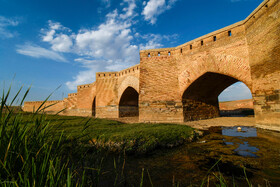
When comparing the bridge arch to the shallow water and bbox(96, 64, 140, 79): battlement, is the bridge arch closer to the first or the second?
bbox(96, 64, 140, 79): battlement

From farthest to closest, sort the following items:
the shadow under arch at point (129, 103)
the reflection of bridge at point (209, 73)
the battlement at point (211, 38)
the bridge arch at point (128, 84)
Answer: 1. the shadow under arch at point (129, 103)
2. the bridge arch at point (128, 84)
3. the battlement at point (211, 38)
4. the reflection of bridge at point (209, 73)

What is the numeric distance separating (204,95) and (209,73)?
2.76 metres

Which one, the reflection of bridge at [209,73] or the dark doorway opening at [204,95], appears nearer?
the reflection of bridge at [209,73]

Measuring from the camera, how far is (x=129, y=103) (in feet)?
57.3

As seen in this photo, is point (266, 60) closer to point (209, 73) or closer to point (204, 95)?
point (209, 73)

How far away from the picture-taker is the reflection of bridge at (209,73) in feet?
19.3

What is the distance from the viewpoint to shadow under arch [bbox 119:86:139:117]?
643 inches

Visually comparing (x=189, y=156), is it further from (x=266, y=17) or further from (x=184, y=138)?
(x=266, y=17)

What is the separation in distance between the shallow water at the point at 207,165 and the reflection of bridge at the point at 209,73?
3243 mm

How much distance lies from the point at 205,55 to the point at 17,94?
9.64 metres

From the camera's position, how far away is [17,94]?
1.35m

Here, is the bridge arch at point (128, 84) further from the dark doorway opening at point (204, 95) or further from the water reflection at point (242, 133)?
the water reflection at point (242, 133)

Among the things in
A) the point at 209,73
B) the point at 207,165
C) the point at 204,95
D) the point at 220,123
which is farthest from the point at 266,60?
the point at 207,165

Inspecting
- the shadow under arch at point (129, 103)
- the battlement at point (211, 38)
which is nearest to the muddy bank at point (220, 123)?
the battlement at point (211, 38)
